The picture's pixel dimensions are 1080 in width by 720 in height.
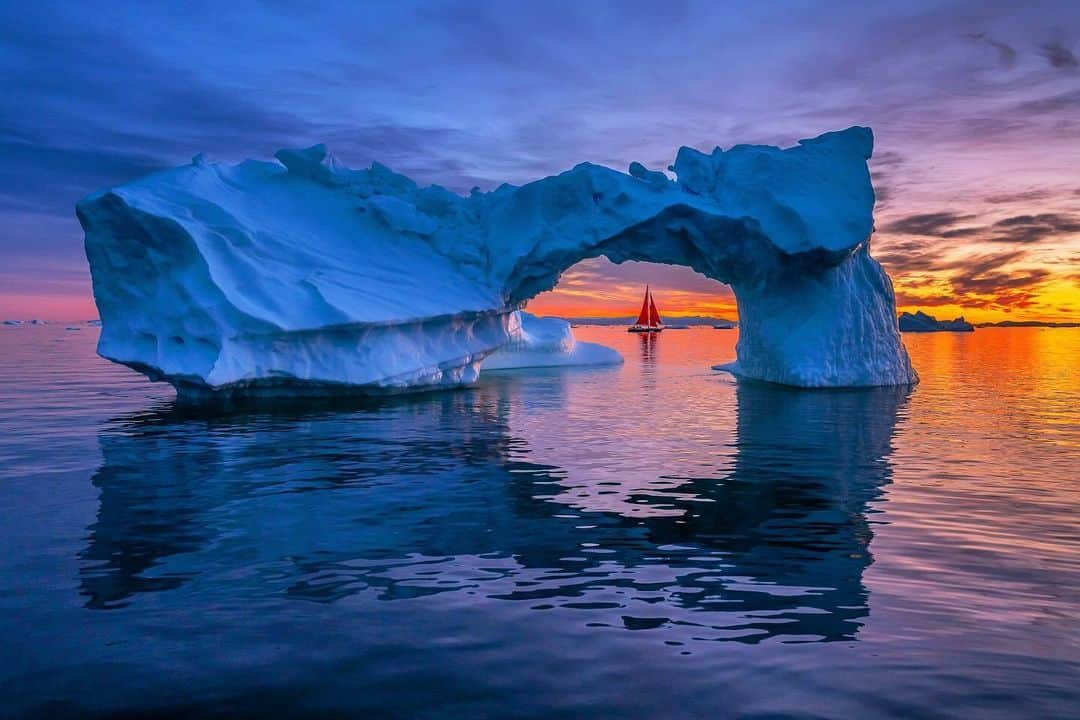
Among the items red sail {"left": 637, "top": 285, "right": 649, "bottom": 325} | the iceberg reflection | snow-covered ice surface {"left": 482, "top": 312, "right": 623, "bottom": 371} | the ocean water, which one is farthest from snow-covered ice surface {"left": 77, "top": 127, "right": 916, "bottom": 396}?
red sail {"left": 637, "top": 285, "right": 649, "bottom": 325}

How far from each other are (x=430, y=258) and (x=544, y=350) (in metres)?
12.3

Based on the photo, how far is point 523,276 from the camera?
2067cm

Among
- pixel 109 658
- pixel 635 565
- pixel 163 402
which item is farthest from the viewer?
pixel 163 402

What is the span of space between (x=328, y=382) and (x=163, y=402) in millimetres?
4134

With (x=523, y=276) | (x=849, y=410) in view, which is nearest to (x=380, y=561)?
(x=849, y=410)

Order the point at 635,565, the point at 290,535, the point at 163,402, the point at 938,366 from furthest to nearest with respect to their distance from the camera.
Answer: the point at 938,366 < the point at 163,402 < the point at 290,535 < the point at 635,565

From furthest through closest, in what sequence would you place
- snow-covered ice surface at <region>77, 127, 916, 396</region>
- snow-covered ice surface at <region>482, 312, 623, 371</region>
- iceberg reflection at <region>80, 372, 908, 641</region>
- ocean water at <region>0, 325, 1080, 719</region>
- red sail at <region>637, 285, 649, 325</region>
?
red sail at <region>637, 285, 649, 325</region> → snow-covered ice surface at <region>482, 312, 623, 371</region> → snow-covered ice surface at <region>77, 127, 916, 396</region> → iceberg reflection at <region>80, 372, 908, 641</region> → ocean water at <region>0, 325, 1080, 719</region>

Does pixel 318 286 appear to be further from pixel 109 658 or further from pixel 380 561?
pixel 109 658

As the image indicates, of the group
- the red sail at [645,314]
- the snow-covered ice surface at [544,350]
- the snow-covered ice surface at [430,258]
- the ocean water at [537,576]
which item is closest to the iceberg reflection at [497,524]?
the ocean water at [537,576]

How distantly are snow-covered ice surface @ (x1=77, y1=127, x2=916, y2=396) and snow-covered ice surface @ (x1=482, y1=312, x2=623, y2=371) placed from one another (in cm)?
810

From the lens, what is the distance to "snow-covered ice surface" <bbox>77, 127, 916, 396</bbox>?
15.6 meters

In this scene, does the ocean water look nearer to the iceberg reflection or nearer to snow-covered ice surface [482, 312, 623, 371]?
the iceberg reflection

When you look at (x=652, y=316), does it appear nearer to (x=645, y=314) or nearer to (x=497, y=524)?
(x=645, y=314)

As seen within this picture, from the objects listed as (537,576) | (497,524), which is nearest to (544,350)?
(497,524)
